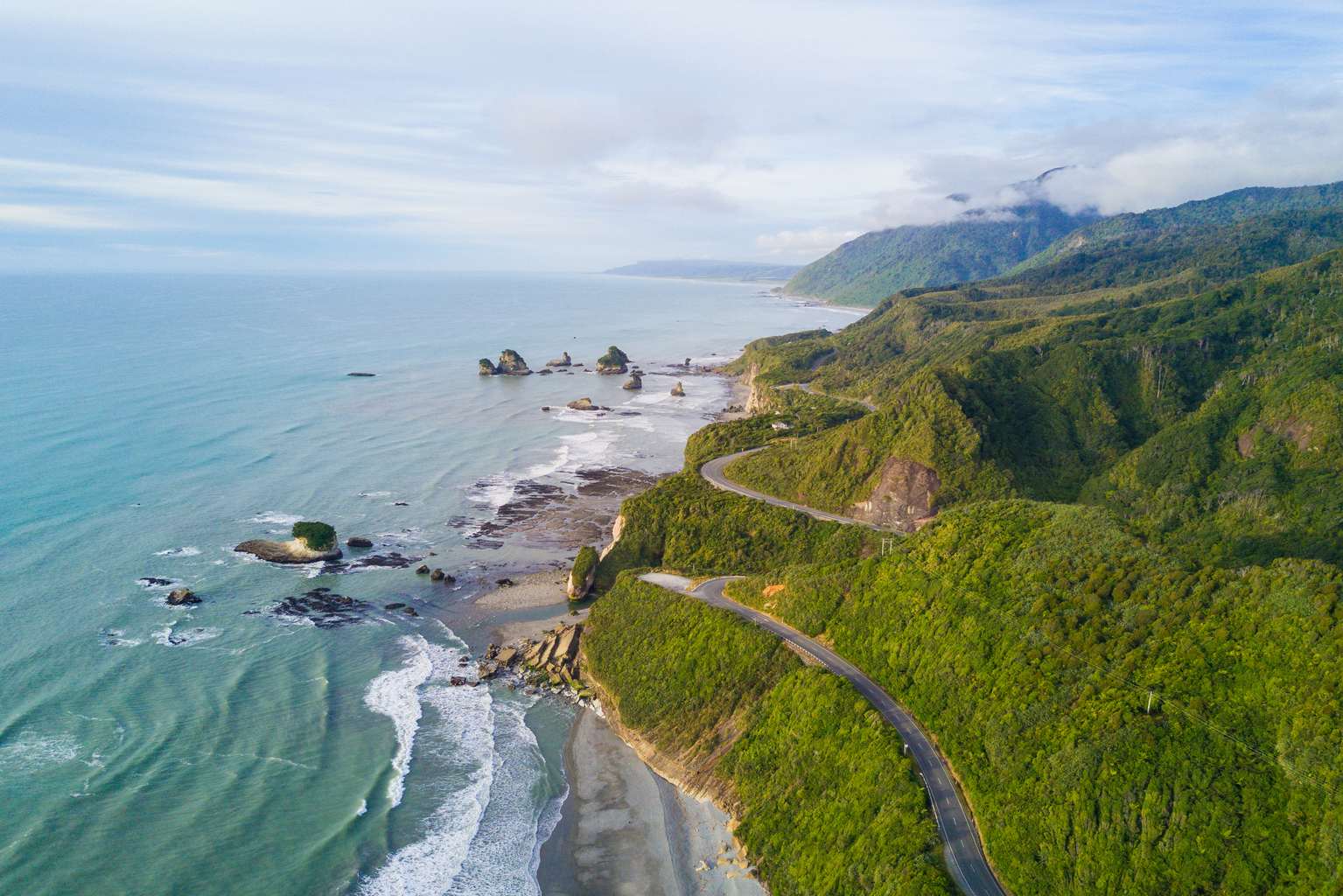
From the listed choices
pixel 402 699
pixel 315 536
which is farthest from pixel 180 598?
pixel 402 699

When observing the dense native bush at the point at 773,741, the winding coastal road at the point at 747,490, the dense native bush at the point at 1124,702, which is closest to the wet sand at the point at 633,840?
the dense native bush at the point at 773,741

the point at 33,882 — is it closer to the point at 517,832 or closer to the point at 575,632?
the point at 517,832

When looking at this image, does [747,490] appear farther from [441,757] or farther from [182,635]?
[182,635]

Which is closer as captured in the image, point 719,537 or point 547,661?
point 547,661

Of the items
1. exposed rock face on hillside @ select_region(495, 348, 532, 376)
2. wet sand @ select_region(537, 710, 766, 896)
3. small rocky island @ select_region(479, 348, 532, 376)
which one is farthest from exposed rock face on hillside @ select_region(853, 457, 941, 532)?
exposed rock face on hillside @ select_region(495, 348, 532, 376)

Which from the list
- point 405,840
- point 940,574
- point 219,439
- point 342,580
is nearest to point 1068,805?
point 940,574

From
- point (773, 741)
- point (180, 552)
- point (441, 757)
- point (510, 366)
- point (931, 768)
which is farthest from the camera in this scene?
point (510, 366)

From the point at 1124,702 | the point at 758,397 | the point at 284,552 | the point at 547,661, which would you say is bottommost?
the point at 547,661
